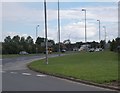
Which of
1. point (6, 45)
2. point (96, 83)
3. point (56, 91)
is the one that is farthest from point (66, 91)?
point (6, 45)

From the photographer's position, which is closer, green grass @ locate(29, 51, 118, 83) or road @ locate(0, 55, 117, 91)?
road @ locate(0, 55, 117, 91)

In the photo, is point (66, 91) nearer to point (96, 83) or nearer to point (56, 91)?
point (56, 91)

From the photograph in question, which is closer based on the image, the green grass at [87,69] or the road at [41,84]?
the road at [41,84]

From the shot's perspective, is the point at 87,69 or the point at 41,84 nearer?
the point at 41,84

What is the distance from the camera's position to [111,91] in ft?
56.5

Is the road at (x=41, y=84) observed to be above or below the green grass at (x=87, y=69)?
below

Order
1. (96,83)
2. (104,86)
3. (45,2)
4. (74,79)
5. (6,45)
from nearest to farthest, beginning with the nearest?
(104,86) < (96,83) < (74,79) < (45,2) < (6,45)

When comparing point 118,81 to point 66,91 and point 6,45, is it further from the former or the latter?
point 6,45

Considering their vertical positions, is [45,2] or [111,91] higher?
[45,2]

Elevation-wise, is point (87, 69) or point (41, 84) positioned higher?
point (87, 69)

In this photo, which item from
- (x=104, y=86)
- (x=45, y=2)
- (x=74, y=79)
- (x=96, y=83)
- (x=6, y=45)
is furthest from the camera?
(x=6, y=45)

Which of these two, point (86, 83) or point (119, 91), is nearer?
point (119, 91)

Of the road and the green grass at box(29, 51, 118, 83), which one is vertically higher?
the green grass at box(29, 51, 118, 83)

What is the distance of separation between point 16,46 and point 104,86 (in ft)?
416
